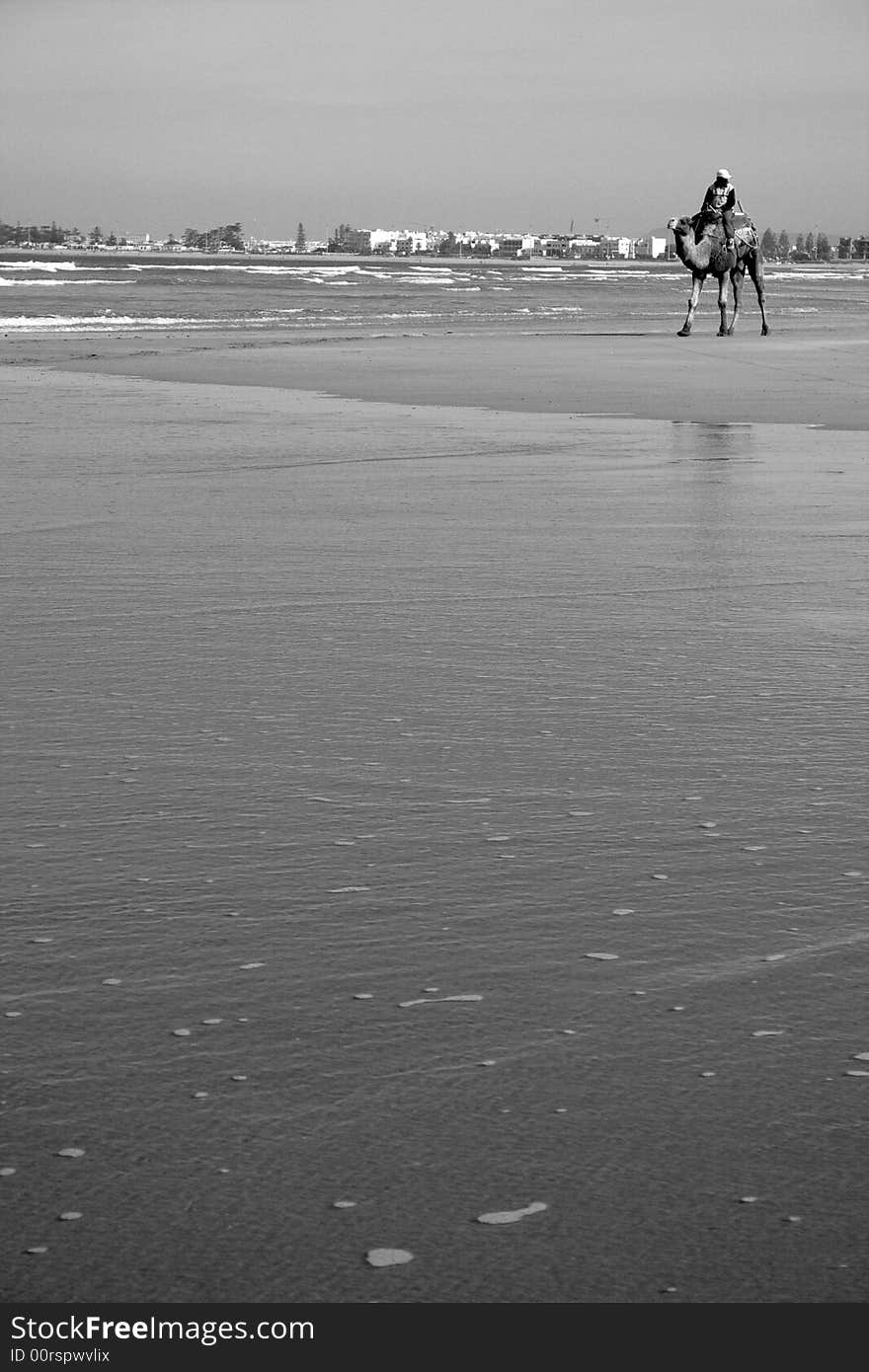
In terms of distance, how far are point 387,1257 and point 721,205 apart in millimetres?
26212

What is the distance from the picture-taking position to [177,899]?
3.48 meters

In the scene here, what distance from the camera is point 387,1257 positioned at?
223 cm

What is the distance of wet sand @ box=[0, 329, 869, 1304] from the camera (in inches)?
91.0

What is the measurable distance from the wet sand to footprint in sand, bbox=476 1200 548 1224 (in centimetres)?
1

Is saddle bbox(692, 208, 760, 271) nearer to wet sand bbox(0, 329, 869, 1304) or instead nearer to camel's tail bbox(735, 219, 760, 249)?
camel's tail bbox(735, 219, 760, 249)

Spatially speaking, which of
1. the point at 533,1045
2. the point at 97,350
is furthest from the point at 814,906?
the point at 97,350

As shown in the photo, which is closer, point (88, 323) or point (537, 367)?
point (537, 367)

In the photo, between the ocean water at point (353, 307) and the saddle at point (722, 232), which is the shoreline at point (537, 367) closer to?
the saddle at point (722, 232)

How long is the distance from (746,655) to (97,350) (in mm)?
20578

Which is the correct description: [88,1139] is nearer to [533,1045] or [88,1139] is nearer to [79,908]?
[533,1045]

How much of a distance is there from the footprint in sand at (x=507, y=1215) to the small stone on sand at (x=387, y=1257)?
0.12m

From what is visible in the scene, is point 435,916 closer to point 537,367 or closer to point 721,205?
point 537,367

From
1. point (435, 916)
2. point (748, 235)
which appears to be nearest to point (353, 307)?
point (748, 235)

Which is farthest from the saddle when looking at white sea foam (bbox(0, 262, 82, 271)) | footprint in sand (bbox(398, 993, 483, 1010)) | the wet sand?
white sea foam (bbox(0, 262, 82, 271))
